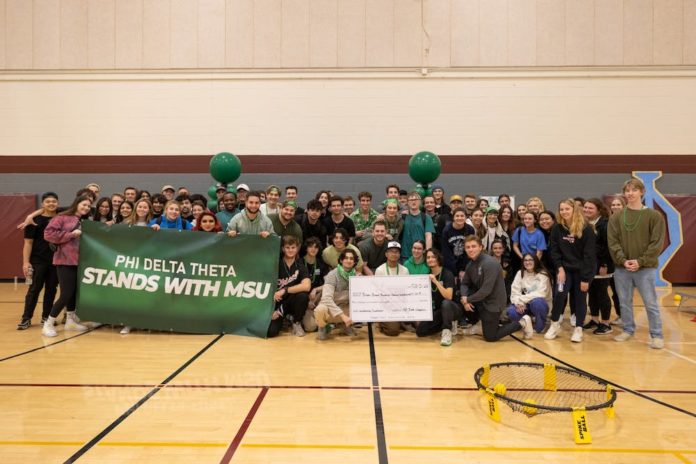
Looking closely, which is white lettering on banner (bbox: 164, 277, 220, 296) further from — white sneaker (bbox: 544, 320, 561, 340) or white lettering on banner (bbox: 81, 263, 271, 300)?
white sneaker (bbox: 544, 320, 561, 340)

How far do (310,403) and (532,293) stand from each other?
4262mm

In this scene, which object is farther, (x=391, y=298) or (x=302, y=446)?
(x=391, y=298)

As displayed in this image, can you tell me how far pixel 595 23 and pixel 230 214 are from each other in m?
10.4

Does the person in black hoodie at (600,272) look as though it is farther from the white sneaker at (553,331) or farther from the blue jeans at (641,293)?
the white sneaker at (553,331)

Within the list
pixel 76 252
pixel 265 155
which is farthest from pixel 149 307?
pixel 265 155

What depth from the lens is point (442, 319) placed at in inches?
259

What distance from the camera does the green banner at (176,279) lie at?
21.9ft

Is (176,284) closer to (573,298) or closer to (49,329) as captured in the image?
(49,329)

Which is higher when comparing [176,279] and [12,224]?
[12,224]

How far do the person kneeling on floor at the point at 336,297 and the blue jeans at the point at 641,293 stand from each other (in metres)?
3.73

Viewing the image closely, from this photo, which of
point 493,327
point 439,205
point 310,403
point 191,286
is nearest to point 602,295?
point 493,327

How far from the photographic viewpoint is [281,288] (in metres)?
6.65

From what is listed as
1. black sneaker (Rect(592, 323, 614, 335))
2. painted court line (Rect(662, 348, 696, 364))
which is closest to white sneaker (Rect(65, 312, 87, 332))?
black sneaker (Rect(592, 323, 614, 335))

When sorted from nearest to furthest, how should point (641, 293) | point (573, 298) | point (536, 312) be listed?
1. point (641, 293)
2. point (573, 298)
3. point (536, 312)
